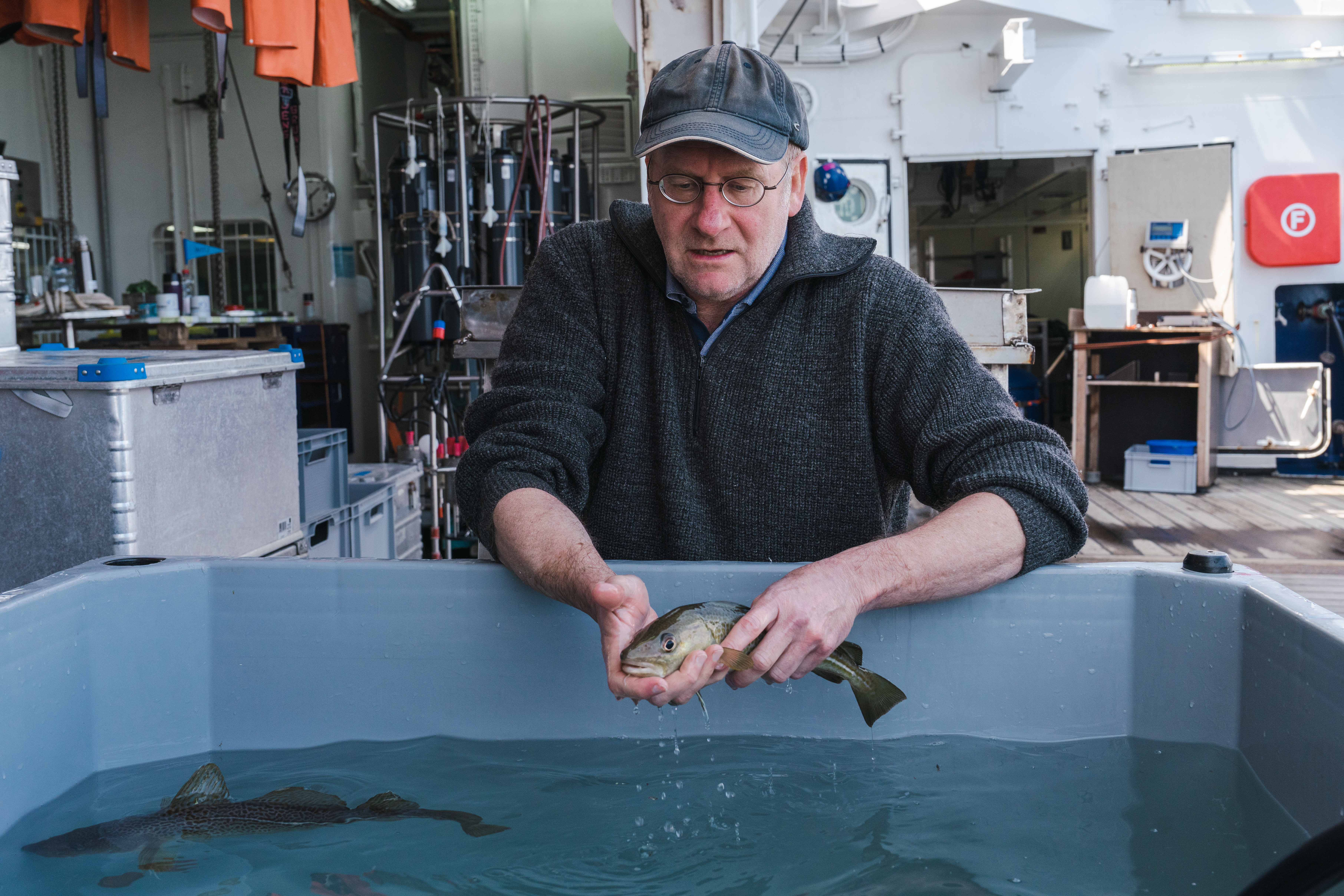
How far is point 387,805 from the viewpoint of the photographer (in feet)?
4.86

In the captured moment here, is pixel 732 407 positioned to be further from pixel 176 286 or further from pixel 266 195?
pixel 266 195

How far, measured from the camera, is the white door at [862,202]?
7883 millimetres

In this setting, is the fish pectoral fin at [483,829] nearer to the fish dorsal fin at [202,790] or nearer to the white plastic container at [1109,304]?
the fish dorsal fin at [202,790]

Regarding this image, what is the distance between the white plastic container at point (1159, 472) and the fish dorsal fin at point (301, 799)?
23.1ft

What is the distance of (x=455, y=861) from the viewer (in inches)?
53.2

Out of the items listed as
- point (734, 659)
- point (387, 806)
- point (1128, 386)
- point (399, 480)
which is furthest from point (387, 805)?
point (1128, 386)

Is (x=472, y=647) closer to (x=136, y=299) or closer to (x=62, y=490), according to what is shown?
(x=62, y=490)

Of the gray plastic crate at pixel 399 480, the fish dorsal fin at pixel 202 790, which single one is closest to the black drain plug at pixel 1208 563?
the fish dorsal fin at pixel 202 790

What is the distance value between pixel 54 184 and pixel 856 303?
30.0 feet

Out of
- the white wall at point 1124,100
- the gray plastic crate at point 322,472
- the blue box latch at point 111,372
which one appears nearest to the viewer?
the blue box latch at point 111,372

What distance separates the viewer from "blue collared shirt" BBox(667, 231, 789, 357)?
1.96 meters

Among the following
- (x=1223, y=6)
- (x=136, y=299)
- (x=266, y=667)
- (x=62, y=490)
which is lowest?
(x=266, y=667)

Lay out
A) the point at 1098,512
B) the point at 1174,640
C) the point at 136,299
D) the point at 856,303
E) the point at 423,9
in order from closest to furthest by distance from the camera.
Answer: the point at 1174,640 < the point at 856,303 < the point at 1098,512 < the point at 136,299 < the point at 423,9

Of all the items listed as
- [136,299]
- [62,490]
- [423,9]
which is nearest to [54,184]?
[136,299]
